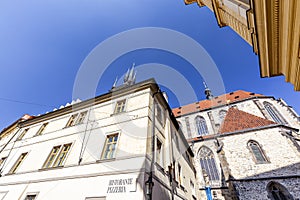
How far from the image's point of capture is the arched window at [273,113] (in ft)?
82.3

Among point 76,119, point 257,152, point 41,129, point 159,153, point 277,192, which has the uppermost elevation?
point 257,152

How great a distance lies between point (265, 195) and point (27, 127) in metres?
24.5

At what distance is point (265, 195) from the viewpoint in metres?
13.7

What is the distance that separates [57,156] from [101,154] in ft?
13.0

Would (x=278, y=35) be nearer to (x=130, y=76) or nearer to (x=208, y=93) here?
(x=130, y=76)

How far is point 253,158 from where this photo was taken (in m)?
16.6

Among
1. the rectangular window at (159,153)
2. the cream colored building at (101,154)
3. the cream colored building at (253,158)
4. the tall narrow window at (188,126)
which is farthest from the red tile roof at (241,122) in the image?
the rectangular window at (159,153)

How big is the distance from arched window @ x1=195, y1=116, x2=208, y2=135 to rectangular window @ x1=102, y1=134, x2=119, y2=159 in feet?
77.8

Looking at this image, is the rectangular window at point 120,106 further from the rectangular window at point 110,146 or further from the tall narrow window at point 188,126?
the tall narrow window at point 188,126

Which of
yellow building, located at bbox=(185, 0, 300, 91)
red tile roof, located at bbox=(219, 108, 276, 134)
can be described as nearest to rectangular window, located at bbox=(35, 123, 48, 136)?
yellow building, located at bbox=(185, 0, 300, 91)

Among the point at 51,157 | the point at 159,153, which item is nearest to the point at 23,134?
the point at 51,157

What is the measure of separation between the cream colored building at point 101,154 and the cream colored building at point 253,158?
9862 millimetres

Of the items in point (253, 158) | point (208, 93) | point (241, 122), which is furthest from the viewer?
point (208, 93)

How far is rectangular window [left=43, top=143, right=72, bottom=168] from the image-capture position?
9.25 meters
